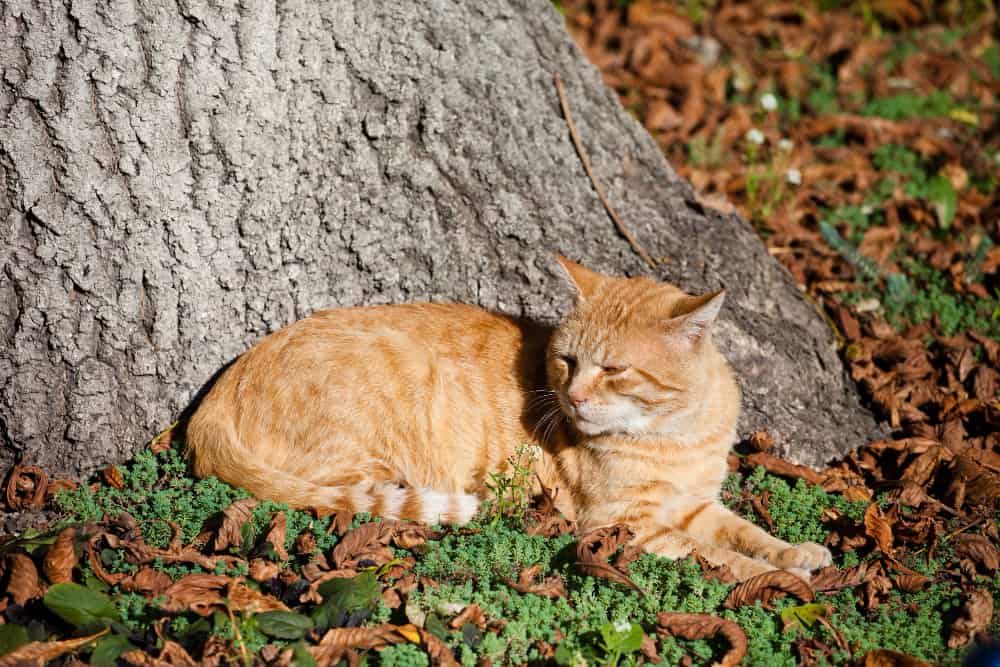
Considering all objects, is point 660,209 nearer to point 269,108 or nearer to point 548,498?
point 548,498

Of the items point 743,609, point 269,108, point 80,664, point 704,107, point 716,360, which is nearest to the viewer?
point 80,664

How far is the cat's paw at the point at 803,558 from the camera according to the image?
12.4ft

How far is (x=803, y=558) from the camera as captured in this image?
12.4ft

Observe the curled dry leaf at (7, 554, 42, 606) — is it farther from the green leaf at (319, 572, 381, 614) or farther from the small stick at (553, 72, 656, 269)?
the small stick at (553, 72, 656, 269)

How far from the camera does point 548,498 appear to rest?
4.14 meters

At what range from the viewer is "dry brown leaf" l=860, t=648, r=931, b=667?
3.22 meters

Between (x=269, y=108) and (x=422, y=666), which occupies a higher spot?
(x=269, y=108)

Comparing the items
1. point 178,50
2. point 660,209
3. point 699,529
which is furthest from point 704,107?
point 178,50

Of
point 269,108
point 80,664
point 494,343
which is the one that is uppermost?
point 269,108

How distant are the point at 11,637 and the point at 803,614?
2902mm

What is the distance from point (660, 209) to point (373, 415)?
1932 mm

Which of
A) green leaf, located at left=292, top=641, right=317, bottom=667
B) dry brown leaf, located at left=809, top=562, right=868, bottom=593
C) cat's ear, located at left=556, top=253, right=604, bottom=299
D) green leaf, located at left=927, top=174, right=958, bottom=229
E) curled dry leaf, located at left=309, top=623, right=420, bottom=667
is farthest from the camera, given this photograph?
green leaf, located at left=927, top=174, right=958, bottom=229

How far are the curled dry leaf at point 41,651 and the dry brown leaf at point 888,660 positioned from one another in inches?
109

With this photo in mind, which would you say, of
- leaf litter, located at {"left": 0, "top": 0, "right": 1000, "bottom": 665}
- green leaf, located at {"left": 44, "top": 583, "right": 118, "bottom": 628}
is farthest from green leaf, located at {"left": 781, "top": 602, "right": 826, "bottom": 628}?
green leaf, located at {"left": 44, "top": 583, "right": 118, "bottom": 628}
